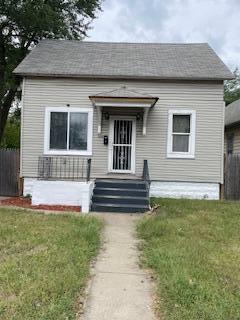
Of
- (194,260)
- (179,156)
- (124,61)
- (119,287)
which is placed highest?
(124,61)

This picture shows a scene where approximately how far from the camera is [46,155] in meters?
15.8

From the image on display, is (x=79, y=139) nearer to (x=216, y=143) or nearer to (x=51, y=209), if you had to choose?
(x=51, y=209)

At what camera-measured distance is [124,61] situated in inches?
664

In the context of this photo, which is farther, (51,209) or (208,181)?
(208,181)

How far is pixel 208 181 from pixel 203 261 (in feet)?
29.0

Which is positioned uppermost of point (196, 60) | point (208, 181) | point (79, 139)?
point (196, 60)

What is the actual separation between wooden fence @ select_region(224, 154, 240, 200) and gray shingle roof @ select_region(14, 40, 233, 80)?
317cm

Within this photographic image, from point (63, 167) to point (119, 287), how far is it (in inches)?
399

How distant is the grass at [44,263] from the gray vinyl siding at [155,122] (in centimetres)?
521

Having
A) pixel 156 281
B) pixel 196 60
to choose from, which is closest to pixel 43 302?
pixel 156 281

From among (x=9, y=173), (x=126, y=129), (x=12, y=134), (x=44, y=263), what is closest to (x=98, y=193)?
(x=126, y=129)

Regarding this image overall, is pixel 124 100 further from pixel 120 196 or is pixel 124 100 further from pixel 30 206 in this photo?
pixel 30 206

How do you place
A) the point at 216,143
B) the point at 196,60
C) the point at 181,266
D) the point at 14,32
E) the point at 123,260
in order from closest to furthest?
the point at 181,266
the point at 123,260
the point at 216,143
the point at 196,60
the point at 14,32

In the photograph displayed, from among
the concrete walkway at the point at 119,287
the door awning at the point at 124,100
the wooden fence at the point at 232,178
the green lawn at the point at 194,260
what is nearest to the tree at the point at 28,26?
the door awning at the point at 124,100
